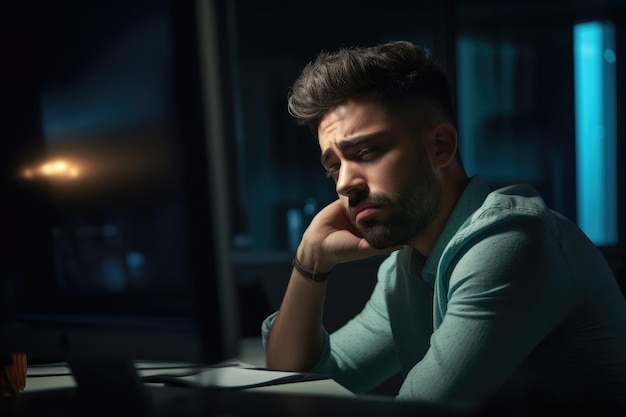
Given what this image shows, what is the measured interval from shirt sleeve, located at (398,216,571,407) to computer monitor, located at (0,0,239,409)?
459 millimetres

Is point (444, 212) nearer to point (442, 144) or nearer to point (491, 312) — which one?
point (442, 144)

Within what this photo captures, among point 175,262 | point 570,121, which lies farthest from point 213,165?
point 570,121

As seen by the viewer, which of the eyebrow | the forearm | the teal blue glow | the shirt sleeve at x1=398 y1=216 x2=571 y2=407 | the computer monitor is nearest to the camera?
the computer monitor

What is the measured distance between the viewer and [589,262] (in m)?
1.24

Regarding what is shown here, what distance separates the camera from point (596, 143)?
280 inches

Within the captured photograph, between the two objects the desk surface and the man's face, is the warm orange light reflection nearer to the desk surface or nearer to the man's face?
the desk surface

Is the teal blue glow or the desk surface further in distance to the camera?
the teal blue glow

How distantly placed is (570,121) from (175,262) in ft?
24.9

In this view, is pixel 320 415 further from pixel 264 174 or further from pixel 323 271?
pixel 264 174

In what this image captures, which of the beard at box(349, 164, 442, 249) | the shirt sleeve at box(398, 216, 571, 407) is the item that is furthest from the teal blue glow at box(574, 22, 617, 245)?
the shirt sleeve at box(398, 216, 571, 407)

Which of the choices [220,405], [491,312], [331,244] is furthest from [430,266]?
[220,405]

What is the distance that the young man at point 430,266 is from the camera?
1085 mm

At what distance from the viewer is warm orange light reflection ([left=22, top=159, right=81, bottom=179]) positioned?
0.75m

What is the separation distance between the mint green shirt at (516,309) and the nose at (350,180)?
18 cm
